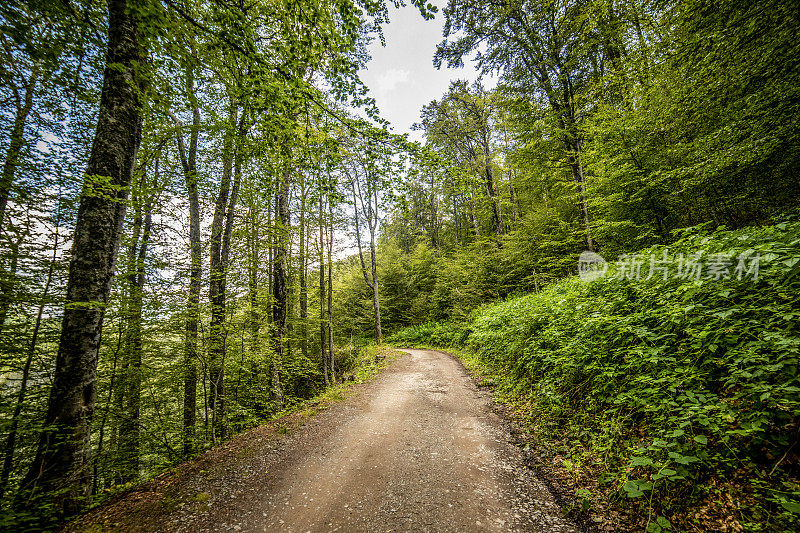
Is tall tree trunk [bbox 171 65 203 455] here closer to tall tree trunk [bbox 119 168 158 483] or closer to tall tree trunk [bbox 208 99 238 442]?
tall tree trunk [bbox 208 99 238 442]

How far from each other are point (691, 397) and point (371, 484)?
3.75 metres

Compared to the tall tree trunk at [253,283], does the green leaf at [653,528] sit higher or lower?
lower

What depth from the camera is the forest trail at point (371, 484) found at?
2.77 metres

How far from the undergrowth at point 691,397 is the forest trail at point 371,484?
2.48 feet

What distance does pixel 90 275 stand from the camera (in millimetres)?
3219

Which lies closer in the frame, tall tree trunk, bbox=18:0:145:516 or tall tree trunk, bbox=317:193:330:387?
tall tree trunk, bbox=18:0:145:516

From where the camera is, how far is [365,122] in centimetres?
429

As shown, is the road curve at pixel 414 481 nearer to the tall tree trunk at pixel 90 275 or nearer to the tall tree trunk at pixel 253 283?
the tall tree trunk at pixel 90 275

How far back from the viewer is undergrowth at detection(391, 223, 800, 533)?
2.03 meters

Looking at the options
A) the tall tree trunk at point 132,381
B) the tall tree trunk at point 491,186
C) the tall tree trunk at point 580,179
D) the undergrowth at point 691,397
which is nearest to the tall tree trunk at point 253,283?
the tall tree trunk at point 132,381

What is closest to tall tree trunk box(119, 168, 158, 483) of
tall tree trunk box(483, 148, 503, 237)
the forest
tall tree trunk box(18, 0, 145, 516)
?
the forest

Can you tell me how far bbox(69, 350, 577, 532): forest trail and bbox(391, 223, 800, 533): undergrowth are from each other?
76 centimetres

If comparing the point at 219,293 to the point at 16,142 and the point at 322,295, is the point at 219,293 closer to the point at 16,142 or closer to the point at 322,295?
the point at 16,142

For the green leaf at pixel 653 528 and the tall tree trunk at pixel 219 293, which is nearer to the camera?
the green leaf at pixel 653 528
